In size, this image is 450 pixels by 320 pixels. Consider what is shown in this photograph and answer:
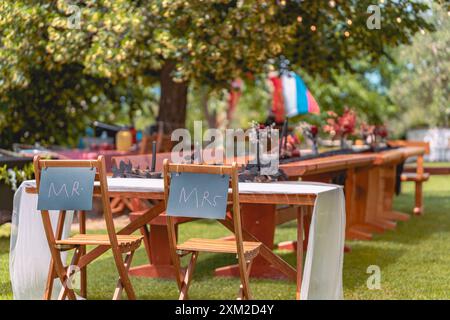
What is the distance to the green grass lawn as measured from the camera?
20.4 feet

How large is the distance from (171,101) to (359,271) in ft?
21.5

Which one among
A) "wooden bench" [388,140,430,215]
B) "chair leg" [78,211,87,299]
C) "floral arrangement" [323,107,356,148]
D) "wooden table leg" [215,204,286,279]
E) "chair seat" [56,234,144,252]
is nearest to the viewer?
"chair seat" [56,234,144,252]

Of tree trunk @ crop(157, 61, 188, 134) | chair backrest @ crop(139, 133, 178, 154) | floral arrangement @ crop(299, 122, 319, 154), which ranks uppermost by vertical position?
tree trunk @ crop(157, 61, 188, 134)

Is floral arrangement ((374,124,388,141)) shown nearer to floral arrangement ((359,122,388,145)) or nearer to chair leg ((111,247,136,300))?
floral arrangement ((359,122,388,145))

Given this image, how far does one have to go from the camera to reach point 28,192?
513 centimetres

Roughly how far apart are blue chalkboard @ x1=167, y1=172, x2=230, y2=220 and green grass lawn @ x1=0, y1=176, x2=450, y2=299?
177 centimetres

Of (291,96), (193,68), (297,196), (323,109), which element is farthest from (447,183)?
(297,196)

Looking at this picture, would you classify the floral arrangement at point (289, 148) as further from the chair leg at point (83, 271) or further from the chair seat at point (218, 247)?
the chair seat at point (218, 247)

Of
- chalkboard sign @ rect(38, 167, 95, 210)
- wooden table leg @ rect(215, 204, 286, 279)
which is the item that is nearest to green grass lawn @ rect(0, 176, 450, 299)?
wooden table leg @ rect(215, 204, 286, 279)

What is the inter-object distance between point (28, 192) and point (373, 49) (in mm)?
7999

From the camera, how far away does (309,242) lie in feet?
15.2

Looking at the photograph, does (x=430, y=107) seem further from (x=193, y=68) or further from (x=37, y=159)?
(x=37, y=159)

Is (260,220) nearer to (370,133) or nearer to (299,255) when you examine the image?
(299,255)

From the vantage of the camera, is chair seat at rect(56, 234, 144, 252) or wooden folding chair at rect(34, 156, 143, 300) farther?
chair seat at rect(56, 234, 144, 252)
